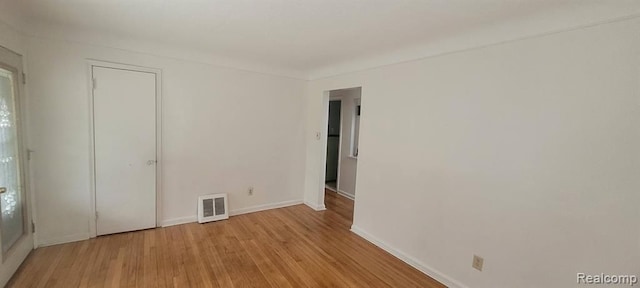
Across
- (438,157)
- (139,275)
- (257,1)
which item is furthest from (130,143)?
(438,157)

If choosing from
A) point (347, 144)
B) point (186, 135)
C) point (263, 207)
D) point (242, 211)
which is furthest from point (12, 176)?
point (347, 144)

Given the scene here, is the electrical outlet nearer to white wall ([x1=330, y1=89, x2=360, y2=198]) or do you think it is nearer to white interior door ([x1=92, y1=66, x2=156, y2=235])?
white wall ([x1=330, y1=89, x2=360, y2=198])

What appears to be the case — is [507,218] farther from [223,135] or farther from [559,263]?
[223,135]

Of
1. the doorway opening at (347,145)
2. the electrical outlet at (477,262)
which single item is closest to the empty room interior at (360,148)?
the electrical outlet at (477,262)

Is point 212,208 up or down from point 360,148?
down

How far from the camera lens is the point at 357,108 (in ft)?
16.8

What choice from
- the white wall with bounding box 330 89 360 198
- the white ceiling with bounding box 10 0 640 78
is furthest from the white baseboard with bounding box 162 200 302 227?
the white ceiling with bounding box 10 0 640 78

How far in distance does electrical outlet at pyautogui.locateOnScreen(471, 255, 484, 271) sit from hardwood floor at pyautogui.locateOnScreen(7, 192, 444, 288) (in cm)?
40

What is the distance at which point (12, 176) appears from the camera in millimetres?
2324

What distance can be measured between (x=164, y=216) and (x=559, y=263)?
3.95 m

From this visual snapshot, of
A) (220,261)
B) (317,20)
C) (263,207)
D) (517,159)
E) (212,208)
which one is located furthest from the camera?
(263,207)

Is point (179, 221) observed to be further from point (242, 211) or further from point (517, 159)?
point (517, 159)

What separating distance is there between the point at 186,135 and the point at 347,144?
2.98m

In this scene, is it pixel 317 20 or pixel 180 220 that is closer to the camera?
pixel 317 20
